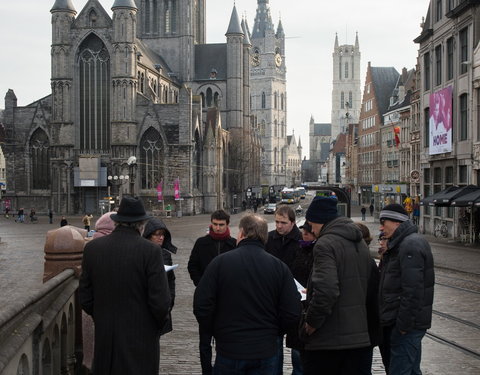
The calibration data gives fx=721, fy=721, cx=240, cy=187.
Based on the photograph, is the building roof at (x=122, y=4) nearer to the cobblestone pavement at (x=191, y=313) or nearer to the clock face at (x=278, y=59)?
the cobblestone pavement at (x=191, y=313)

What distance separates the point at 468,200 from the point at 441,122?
8.54 meters

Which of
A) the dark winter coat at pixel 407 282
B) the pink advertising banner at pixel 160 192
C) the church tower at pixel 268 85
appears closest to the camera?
the dark winter coat at pixel 407 282

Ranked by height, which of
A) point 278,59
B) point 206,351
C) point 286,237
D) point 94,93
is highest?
point 278,59

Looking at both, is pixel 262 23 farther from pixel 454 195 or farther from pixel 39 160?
pixel 454 195

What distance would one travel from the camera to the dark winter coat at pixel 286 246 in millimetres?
7906

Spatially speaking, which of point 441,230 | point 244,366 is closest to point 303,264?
point 244,366

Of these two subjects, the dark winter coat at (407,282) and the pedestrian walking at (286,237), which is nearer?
the dark winter coat at (407,282)

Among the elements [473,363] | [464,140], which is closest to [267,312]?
[473,363]

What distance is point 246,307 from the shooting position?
5184mm

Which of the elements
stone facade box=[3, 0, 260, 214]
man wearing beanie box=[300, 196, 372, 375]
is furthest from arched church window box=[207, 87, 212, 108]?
man wearing beanie box=[300, 196, 372, 375]

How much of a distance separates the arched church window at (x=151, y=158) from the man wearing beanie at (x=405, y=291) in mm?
59951

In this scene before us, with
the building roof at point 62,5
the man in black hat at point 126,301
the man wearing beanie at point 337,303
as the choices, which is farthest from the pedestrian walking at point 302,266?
the building roof at point 62,5

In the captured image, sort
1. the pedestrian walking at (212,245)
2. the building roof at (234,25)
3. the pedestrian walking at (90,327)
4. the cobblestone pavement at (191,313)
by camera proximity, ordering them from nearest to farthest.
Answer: the pedestrian walking at (90,327) < the pedestrian walking at (212,245) < the cobblestone pavement at (191,313) < the building roof at (234,25)

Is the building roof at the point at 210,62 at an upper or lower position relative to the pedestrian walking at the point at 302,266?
upper
